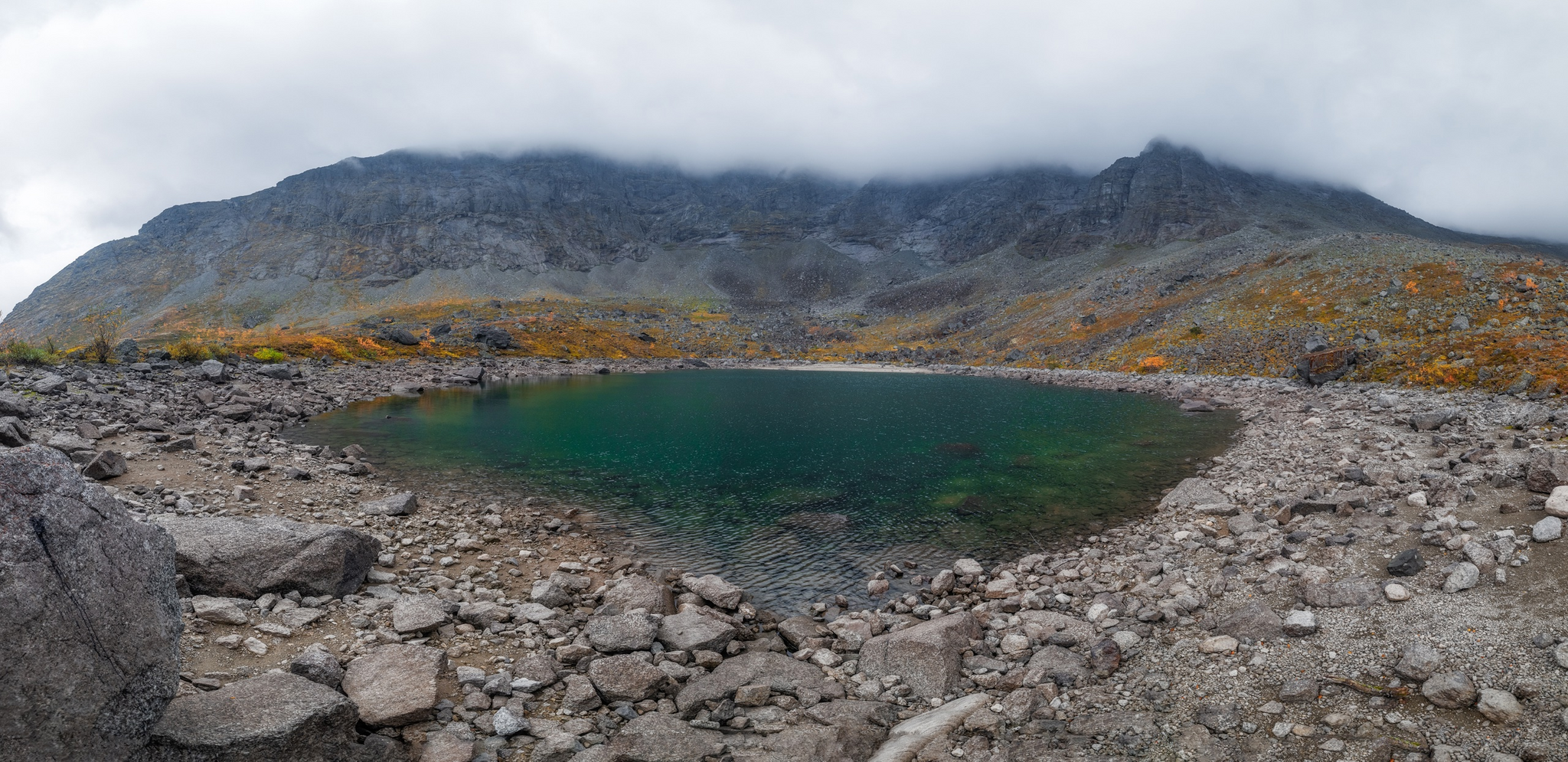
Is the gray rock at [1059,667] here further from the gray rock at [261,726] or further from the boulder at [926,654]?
the gray rock at [261,726]

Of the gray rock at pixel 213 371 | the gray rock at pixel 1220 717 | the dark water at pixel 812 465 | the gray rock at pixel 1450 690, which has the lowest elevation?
the dark water at pixel 812 465

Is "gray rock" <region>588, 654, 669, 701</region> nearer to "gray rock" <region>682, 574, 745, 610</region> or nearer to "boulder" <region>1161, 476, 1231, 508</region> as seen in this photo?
"gray rock" <region>682, 574, 745, 610</region>

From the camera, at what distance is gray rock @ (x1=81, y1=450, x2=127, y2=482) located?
18.8 meters

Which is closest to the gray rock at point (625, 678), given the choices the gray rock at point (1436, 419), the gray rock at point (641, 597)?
the gray rock at point (641, 597)

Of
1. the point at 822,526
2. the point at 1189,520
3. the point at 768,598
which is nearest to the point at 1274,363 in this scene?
the point at 1189,520

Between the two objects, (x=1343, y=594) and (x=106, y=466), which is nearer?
(x=1343, y=594)

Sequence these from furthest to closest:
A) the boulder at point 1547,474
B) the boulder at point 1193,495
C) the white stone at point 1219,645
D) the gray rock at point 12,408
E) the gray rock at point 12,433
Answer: the gray rock at point 12,408 → the boulder at point 1193,495 → the gray rock at point 12,433 → the boulder at point 1547,474 → the white stone at point 1219,645

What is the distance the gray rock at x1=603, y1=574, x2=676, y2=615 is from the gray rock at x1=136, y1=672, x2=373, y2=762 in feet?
19.6

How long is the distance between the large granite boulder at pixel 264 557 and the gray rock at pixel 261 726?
186 inches

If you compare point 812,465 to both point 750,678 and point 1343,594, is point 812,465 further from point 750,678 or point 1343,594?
point 1343,594

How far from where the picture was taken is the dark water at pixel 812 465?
20438 mm

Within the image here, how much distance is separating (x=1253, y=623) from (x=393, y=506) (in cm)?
2347

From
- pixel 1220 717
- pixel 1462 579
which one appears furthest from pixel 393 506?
pixel 1462 579

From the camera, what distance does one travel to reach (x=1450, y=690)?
303 inches
